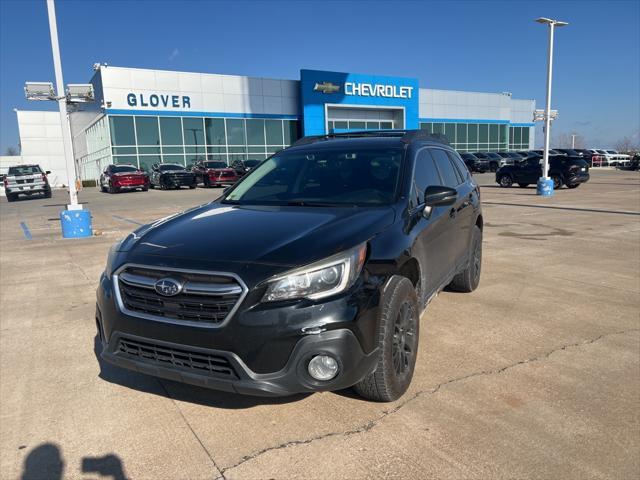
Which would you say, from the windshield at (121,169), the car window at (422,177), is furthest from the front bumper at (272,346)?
the windshield at (121,169)

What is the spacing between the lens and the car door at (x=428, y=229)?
3.66 meters

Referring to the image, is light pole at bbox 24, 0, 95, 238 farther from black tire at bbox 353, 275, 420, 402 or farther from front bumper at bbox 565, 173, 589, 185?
front bumper at bbox 565, 173, 589, 185

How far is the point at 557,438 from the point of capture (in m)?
2.82

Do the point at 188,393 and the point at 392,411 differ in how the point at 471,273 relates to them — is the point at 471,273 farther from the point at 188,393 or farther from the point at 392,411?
the point at 188,393

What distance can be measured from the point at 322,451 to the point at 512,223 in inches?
408

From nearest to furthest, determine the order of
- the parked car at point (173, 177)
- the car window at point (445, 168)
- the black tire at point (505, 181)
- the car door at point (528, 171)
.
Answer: the car window at point (445, 168), the car door at point (528, 171), the black tire at point (505, 181), the parked car at point (173, 177)

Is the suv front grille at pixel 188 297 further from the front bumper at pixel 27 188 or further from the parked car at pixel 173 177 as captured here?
the front bumper at pixel 27 188

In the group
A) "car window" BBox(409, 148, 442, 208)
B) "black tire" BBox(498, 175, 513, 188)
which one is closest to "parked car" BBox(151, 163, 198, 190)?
"black tire" BBox(498, 175, 513, 188)

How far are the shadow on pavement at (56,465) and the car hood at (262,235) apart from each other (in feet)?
3.75

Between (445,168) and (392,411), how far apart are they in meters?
2.75

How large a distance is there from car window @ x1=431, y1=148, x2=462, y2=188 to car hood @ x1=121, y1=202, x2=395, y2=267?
1548mm

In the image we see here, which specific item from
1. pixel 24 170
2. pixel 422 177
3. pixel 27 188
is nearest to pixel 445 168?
pixel 422 177

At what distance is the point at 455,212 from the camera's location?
4.74m

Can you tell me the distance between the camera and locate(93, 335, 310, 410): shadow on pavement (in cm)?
327
